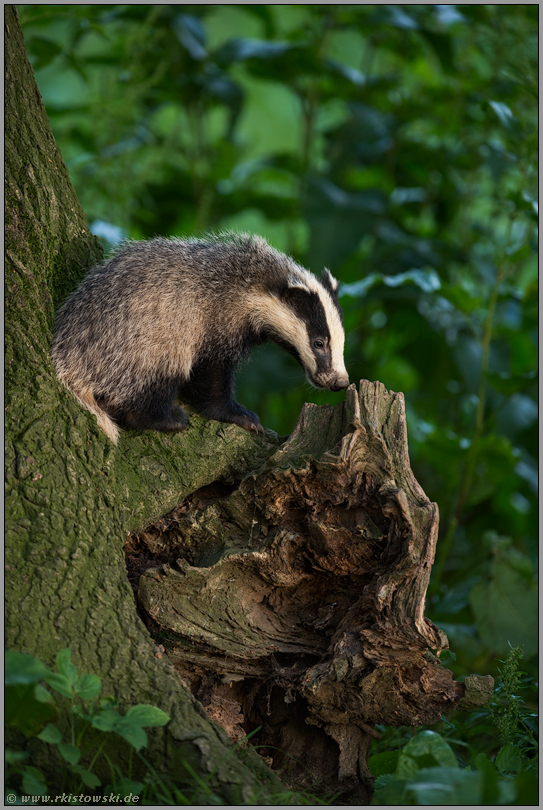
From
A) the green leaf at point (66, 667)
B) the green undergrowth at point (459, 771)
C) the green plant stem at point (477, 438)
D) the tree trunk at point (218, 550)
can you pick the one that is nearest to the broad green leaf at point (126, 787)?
the tree trunk at point (218, 550)

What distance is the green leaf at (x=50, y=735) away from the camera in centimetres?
195

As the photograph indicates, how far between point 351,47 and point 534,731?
8924mm

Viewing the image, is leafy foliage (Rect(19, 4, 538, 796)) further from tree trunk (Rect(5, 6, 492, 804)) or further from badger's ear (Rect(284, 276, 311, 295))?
tree trunk (Rect(5, 6, 492, 804))

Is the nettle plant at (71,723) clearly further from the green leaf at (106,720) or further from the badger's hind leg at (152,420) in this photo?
the badger's hind leg at (152,420)

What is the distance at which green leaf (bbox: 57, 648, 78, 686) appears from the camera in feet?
6.68

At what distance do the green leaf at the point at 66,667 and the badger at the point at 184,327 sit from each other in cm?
102

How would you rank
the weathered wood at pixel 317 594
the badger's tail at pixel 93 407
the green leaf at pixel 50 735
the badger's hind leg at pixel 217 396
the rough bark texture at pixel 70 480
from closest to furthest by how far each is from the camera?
the green leaf at pixel 50 735 → the rough bark texture at pixel 70 480 → the weathered wood at pixel 317 594 → the badger's tail at pixel 93 407 → the badger's hind leg at pixel 217 396

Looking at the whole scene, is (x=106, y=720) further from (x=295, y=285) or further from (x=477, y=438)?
(x=477, y=438)

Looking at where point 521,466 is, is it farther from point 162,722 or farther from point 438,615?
point 162,722

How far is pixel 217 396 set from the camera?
3354 millimetres

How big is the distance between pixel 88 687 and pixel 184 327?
1.69 meters

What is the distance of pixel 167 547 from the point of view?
2.97 m

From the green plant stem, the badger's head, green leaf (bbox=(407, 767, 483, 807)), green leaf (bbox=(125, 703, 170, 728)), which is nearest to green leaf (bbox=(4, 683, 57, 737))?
green leaf (bbox=(125, 703, 170, 728))

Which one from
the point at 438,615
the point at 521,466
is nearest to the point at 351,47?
the point at 521,466
